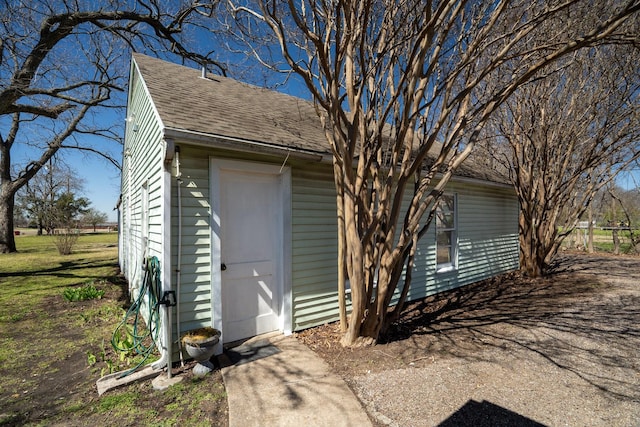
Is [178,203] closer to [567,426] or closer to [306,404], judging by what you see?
[306,404]

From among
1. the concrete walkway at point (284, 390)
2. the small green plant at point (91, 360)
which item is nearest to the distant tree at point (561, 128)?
the concrete walkway at point (284, 390)

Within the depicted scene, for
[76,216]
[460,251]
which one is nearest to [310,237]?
[460,251]

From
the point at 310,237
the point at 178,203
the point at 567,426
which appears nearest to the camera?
the point at 567,426

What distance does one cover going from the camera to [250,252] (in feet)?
14.6

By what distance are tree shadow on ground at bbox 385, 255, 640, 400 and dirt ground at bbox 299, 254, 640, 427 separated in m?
0.02

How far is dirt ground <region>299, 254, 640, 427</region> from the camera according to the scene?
2.81 meters

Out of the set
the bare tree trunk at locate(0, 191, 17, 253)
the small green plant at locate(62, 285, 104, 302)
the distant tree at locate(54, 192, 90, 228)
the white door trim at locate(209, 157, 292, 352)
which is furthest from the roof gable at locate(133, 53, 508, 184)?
the distant tree at locate(54, 192, 90, 228)

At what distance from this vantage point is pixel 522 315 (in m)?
5.60

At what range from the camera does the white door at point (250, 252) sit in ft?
14.0

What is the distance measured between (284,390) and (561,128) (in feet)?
30.7

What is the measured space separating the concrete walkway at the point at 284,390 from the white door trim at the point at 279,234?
0.49 m

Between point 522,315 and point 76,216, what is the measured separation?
51.1 meters

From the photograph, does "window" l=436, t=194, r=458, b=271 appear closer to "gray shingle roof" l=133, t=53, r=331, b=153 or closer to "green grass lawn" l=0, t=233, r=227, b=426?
"gray shingle roof" l=133, t=53, r=331, b=153

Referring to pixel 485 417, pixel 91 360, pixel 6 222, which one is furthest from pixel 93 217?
pixel 485 417
